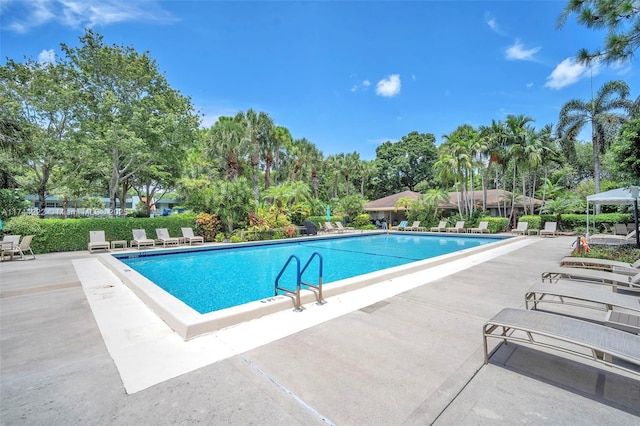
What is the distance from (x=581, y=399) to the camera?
2.53 m

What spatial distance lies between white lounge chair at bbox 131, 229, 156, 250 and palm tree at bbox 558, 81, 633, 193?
101 ft

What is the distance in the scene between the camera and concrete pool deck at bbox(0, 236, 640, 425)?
7.82ft

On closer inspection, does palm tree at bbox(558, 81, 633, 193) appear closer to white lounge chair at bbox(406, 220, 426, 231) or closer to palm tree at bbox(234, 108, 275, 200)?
white lounge chair at bbox(406, 220, 426, 231)

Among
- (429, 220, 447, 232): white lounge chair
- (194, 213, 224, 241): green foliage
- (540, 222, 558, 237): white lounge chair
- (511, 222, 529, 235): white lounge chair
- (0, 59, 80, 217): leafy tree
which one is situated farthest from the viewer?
(429, 220, 447, 232): white lounge chair

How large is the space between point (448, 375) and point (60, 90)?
22238 millimetres

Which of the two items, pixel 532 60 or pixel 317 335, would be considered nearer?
pixel 317 335

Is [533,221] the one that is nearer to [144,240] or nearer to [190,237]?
Answer: [190,237]

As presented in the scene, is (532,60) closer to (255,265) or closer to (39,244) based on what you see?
(255,265)

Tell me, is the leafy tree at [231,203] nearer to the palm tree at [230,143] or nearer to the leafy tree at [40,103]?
the palm tree at [230,143]

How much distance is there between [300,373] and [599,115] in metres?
30.5

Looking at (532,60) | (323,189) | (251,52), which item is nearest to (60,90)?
(251,52)

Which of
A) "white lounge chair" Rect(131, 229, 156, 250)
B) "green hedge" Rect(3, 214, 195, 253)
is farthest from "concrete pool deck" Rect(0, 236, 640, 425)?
"green hedge" Rect(3, 214, 195, 253)

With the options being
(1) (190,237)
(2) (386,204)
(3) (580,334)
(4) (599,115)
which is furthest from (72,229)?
(4) (599,115)

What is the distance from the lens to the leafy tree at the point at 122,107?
1670 cm
